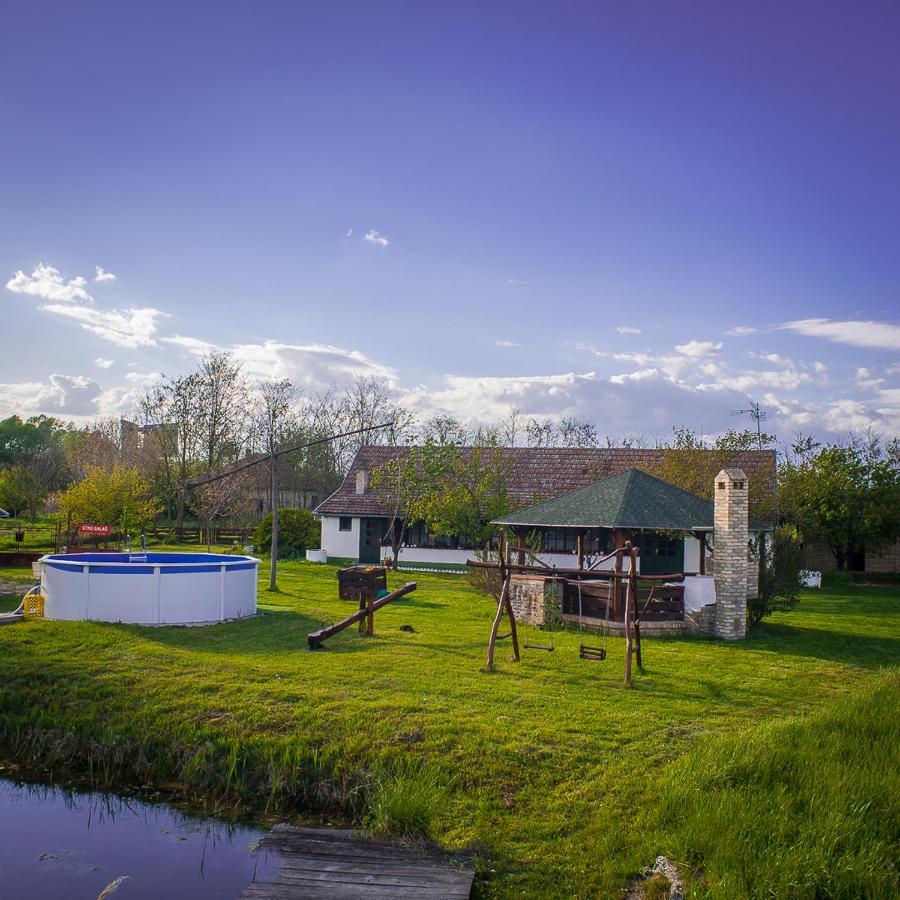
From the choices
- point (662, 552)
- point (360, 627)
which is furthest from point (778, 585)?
point (662, 552)

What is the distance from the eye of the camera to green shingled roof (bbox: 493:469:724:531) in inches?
738

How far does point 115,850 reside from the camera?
8.23 meters

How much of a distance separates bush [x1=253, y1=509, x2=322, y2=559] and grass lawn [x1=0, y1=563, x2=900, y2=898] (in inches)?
716

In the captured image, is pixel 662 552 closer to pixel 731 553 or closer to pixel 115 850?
pixel 731 553

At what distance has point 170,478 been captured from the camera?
48125mm

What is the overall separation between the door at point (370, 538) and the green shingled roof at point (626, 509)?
43.7 ft

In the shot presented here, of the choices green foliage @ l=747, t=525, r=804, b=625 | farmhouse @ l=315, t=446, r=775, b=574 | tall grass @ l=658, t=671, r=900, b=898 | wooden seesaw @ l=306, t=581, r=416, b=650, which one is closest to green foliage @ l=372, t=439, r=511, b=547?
farmhouse @ l=315, t=446, r=775, b=574

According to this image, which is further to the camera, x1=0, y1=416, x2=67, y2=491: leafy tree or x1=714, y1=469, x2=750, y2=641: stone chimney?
x1=0, y1=416, x2=67, y2=491: leafy tree

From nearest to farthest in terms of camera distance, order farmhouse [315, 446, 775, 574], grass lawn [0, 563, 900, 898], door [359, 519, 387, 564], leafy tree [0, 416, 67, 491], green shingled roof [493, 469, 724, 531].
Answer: grass lawn [0, 563, 900, 898] → green shingled roof [493, 469, 724, 531] → farmhouse [315, 446, 775, 574] → door [359, 519, 387, 564] → leafy tree [0, 416, 67, 491]

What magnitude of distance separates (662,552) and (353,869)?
23.1 meters

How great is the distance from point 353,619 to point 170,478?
Answer: 1437 inches

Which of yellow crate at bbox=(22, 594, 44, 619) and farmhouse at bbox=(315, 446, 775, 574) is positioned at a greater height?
farmhouse at bbox=(315, 446, 775, 574)

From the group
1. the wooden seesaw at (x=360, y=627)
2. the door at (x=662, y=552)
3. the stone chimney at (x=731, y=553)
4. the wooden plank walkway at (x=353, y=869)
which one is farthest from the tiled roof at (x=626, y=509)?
Result: the wooden plank walkway at (x=353, y=869)

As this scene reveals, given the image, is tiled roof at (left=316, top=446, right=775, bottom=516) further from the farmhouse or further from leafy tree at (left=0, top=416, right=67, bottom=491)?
leafy tree at (left=0, top=416, right=67, bottom=491)
